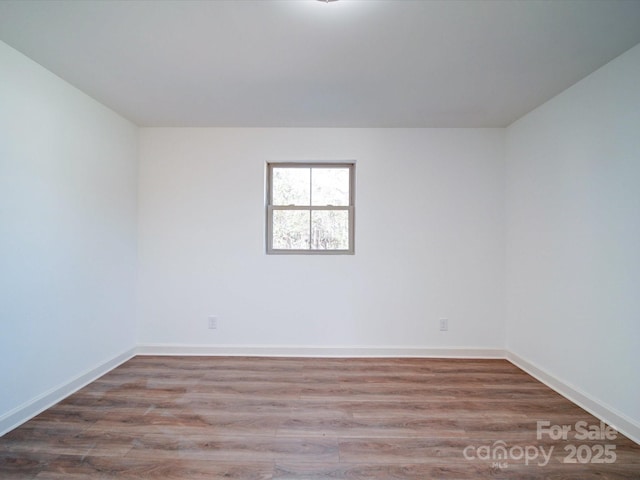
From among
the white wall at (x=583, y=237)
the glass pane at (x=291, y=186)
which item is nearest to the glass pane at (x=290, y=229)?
the glass pane at (x=291, y=186)

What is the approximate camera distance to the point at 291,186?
3332 millimetres

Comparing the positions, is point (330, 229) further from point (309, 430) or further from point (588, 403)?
point (588, 403)

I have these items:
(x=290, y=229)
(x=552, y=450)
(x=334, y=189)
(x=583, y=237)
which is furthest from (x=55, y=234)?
(x=583, y=237)

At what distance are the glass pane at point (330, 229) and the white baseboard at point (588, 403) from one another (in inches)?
83.1

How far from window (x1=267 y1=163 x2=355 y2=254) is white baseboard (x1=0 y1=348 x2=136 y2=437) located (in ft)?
6.27

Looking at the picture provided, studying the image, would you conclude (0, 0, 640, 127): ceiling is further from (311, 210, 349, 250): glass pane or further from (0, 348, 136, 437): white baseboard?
(0, 348, 136, 437): white baseboard

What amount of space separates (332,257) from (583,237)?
6.96 feet

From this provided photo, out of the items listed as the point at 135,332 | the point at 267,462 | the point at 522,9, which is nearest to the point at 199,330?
the point at 135,332

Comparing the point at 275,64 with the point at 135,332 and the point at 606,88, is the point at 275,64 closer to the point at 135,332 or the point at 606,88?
the point at 606,88

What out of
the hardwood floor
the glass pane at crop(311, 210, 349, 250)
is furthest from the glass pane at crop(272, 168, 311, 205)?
the hardwood floor

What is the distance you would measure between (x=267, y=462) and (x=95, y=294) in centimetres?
211

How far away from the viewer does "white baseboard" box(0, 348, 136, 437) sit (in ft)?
6.23

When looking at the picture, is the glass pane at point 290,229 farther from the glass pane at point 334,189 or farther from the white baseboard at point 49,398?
the white baseboard at point 49,398

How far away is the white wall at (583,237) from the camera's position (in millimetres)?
1896
